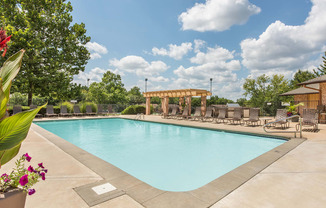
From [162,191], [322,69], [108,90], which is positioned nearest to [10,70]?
[162,191]

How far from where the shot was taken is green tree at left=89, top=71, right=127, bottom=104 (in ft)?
101

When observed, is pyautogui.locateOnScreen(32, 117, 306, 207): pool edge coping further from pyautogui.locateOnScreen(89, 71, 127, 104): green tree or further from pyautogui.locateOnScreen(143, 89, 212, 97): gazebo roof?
pyautogui.locateOnScreen(89, 71, 127, 104): green tree

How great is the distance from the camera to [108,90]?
1312 inches

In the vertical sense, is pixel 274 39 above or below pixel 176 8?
below

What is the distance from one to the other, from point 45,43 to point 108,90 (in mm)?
17483

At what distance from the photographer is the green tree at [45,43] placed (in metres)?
14.6

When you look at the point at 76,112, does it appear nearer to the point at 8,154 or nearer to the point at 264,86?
the point at 8,154

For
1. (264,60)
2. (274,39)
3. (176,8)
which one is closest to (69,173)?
(176,8)

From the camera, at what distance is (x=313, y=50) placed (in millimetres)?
17688

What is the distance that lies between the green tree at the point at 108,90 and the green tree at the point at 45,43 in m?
12.6

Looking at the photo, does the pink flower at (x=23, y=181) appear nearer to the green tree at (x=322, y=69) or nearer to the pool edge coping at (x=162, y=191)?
the pool edge coping at (x=162, y=191)

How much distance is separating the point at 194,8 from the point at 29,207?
12.2 meters

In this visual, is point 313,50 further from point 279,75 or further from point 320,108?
point 279,75

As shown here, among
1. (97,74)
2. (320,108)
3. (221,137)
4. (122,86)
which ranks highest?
(97,74)
